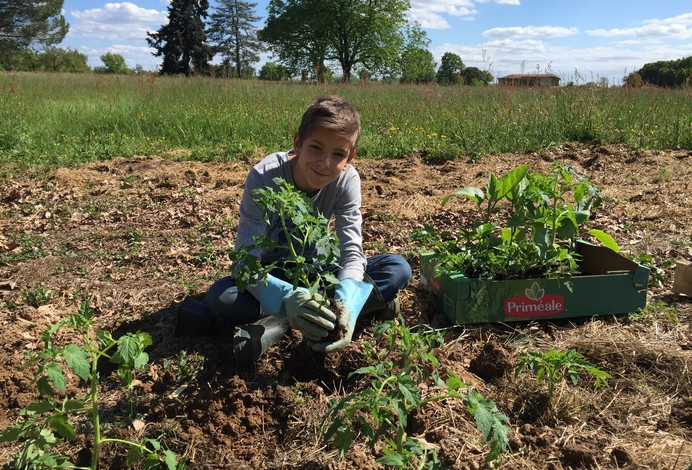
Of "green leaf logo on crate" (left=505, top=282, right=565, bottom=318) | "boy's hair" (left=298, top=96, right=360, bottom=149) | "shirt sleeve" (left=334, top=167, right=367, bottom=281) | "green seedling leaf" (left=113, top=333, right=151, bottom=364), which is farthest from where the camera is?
"green leaf logo on crate" (left=505, top=282, right=565, bottom=318)

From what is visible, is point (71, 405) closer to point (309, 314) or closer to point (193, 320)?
point (309, 314)

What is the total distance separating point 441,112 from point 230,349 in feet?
22.8

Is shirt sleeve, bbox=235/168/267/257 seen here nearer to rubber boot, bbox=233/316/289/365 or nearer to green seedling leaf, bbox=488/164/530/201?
rubber boot, bbox=233/316/289/365

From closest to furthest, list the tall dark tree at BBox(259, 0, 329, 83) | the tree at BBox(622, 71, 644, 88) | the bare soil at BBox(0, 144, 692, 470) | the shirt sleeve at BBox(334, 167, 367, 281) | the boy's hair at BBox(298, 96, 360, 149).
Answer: the bare soil at BBox(0, 144, 692, 470)
the boy's hair at BBox(298, 96, 360, 149)
the shirt sleeve at BBox(334, 167, 367, 281)
the tree at BBox(622, 71, 644, 88)
the tall dark tree at BBox(259, 0, 329, 83)

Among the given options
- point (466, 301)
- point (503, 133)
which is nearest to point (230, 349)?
point (466, 301)

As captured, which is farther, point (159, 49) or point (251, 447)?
point (159, 49)

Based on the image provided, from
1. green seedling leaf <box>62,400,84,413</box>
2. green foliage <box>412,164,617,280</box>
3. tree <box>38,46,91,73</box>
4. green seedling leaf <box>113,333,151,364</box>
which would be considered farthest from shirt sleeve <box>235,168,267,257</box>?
tree <box>38,46,91,73</box>

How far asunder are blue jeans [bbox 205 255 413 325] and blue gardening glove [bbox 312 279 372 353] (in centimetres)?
23

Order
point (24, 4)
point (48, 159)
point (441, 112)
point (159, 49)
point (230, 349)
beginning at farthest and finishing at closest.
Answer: point (159, 49) → point (24, 4) → point (441, 112) → point (48, 159) → point (230, 349)

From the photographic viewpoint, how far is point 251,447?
1809mm

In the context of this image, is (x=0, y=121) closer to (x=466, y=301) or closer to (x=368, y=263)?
(x=368, y=263)

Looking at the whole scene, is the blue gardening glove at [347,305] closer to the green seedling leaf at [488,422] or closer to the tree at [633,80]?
the green seedling leaf at [488,422]

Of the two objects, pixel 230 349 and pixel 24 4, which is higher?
pixel 24 4

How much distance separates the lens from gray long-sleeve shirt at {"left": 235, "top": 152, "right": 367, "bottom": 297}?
96.7 inches
